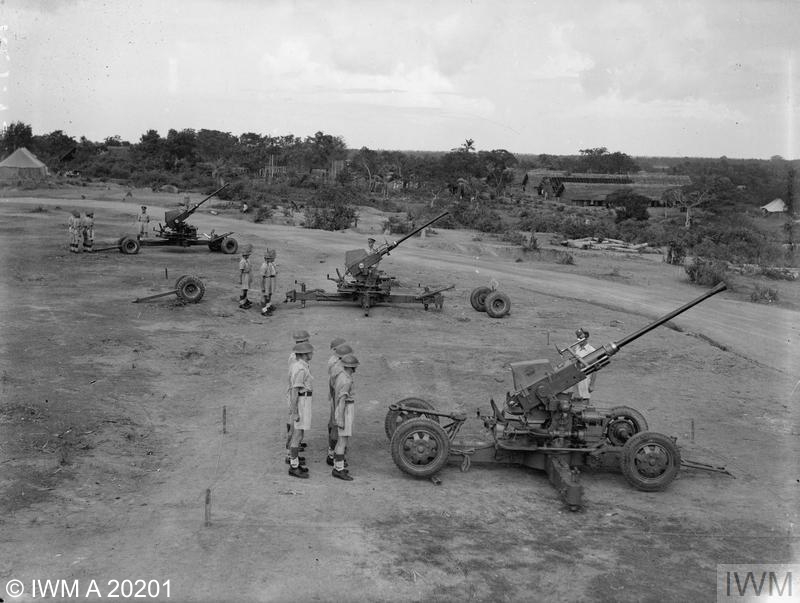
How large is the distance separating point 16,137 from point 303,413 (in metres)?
68.9


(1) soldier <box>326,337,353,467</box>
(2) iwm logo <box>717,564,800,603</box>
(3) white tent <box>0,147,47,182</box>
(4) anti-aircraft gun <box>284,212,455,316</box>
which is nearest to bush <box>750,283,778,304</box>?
(4) anti-aircraft gun <box>284,212,455,316</box>

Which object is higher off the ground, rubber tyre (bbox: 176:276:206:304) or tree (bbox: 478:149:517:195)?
tree (bbox: 478:149:517:195)

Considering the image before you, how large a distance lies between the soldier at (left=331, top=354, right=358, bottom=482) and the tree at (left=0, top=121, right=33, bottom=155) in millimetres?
61211

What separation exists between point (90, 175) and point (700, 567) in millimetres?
64211

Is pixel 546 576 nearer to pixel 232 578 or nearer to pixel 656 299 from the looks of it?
pixel 232 578

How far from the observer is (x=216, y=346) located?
1489cm

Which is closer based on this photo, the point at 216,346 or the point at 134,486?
the point at 134,486

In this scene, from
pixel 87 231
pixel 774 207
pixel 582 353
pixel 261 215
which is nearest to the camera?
pixel 582 353

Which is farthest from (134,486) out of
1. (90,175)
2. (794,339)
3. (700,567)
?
(90,175)

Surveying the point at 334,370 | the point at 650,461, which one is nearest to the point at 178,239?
the point at 334,370

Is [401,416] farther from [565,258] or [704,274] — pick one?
[565,258]

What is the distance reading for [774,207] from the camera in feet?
186

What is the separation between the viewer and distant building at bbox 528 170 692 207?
202 feet

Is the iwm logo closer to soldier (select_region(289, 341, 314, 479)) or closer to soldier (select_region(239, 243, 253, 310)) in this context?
soldier (select_region(289, 341, 314, 479))
